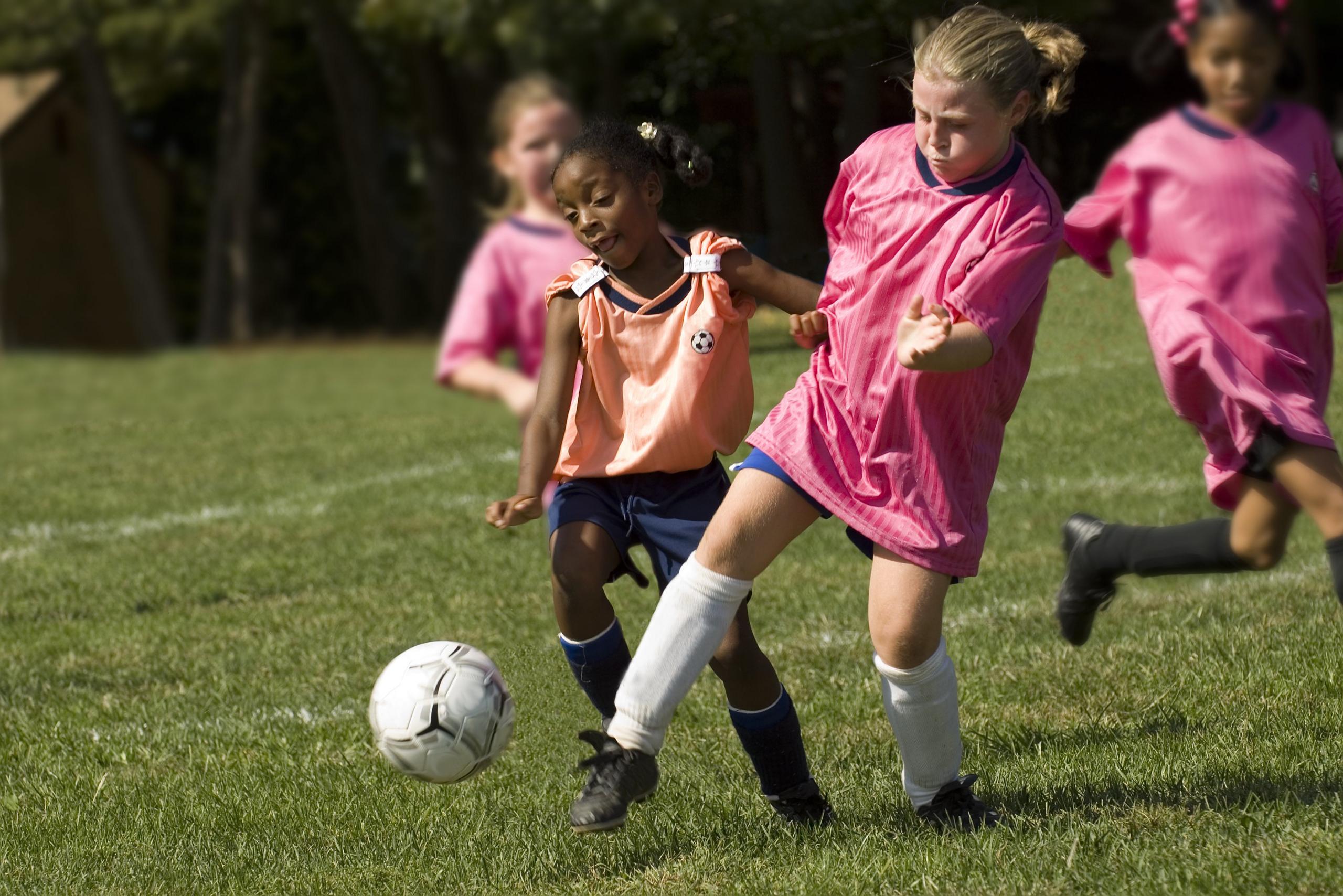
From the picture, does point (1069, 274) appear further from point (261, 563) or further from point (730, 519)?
point (261, 563)

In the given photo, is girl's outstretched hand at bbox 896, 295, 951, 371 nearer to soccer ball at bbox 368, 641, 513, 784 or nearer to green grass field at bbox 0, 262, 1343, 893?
green grass field at bbox 0, 262, 1343, 893

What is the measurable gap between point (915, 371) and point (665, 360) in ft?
2.25

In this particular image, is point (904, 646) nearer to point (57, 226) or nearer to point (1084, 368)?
point (1084, 368)

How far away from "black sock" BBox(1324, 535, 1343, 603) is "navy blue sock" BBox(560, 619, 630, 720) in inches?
60.7

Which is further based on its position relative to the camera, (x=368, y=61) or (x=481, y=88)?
(x=368, y=61)

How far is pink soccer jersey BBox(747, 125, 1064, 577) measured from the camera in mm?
3391

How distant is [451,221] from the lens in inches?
1057

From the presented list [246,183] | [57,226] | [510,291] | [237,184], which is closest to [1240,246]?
[510,291]

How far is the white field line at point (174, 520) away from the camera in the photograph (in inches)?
349

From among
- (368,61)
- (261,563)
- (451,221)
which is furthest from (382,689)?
(368,61)

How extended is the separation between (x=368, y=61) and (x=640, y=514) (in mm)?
26331

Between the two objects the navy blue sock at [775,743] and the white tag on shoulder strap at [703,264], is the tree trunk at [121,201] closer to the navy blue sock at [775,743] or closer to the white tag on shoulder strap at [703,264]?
the white tag on shoulder strap at [703,264]

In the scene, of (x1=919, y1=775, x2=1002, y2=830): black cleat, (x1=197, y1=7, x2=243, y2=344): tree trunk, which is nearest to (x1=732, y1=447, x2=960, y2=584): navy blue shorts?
(x1=919, y1=775, x2=1002, y2=830): black cleat

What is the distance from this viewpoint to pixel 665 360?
12.9ft
